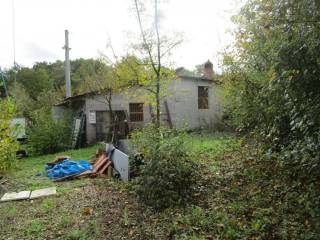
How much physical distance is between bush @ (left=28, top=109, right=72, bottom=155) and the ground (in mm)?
8473

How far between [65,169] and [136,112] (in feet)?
26.4

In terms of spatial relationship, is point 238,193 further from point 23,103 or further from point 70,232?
point 23,103

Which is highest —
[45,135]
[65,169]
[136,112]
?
[136,112]

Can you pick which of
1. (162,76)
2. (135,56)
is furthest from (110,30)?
(162,76)

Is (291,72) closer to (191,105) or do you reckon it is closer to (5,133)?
(5,133)

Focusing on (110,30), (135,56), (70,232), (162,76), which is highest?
(110,30)

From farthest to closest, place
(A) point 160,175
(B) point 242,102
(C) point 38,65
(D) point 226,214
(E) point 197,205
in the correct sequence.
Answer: (C) point 38,65 → (B) point 242,102 → (A) point 160,175 → (E) point 197,205 → (D) point 226,214

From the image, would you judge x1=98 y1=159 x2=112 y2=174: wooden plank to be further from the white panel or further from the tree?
the tree

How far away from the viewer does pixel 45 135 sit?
585 inches

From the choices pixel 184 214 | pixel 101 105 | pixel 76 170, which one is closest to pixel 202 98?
pixel 101 105

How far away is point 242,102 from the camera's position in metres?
5.76

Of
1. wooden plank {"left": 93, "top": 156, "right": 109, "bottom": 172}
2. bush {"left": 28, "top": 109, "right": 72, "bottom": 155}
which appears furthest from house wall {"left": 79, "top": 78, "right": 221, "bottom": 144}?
wooden plank {"left": 93, "top": 156, "right": 109, "bottom": 172}

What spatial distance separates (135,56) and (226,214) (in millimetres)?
8891

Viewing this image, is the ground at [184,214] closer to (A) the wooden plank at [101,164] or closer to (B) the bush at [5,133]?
(A) the wooden plank at [101,164]
